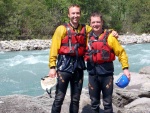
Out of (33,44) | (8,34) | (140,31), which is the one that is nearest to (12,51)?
(33,44)

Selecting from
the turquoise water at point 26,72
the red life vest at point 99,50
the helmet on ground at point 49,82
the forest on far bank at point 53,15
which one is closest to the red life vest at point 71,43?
the red life vest at point 99,50

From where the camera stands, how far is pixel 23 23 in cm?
2470

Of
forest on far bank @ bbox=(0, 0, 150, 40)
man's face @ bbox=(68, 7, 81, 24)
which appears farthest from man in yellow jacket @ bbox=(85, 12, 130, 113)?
forest on far bank @ bbox=(0, 0, 150, 40)

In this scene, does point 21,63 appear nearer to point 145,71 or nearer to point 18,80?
point 18,80

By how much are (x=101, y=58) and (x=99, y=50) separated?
0.08 meters

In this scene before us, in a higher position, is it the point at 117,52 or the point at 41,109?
the point at 117,52

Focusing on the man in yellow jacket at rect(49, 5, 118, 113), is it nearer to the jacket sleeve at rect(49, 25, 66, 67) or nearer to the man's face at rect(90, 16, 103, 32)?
the jacket sleeve at rect(49, 25, 66, 67)

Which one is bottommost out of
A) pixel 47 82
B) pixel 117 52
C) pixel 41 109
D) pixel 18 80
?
pixel 18 80

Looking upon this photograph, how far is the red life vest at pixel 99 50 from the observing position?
3082mm

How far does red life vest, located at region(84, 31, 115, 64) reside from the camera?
3082mm

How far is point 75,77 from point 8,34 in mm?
20243

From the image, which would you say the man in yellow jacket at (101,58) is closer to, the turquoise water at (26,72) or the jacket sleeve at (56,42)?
the jacket sleeve at (56,42)

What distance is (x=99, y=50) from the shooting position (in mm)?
3098

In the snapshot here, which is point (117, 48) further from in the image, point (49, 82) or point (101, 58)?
point (49, 82)
